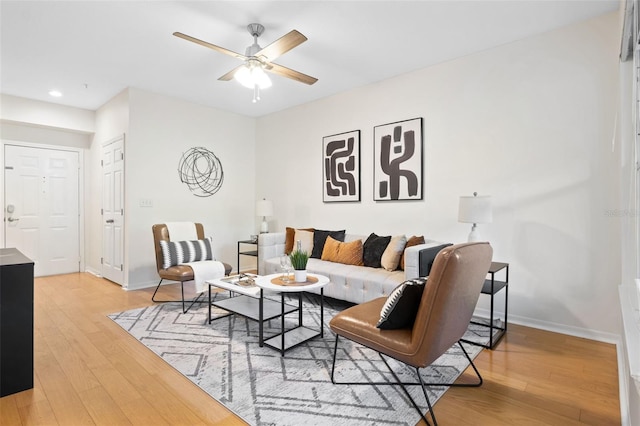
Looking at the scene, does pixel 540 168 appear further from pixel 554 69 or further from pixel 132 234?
pixel 132 234

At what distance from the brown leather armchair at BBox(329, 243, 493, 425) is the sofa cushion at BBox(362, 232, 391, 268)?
5.56ft

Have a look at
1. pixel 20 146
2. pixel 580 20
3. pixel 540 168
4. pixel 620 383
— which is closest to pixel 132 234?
pixel 20 146

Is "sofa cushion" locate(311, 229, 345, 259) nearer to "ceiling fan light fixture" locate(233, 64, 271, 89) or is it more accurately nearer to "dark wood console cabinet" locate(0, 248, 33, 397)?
"ceiling fan light fixture" locate(233, 64, 271, 89)

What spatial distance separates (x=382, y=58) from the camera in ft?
11.7

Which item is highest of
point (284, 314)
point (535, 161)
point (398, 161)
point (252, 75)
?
point (252, 75)

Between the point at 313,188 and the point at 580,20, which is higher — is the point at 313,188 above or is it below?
below

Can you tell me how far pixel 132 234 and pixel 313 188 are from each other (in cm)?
253

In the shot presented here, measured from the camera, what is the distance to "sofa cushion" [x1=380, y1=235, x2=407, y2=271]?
352 centimetres

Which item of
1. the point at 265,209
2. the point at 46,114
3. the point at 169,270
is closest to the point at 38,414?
the point at 169,270

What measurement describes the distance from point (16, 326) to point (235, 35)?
274 centimetres

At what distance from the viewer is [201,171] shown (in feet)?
17.3

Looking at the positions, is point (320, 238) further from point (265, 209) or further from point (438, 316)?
point (438, 316)

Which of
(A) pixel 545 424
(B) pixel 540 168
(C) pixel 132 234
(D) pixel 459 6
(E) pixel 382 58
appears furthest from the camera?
(C) pixel 132 234

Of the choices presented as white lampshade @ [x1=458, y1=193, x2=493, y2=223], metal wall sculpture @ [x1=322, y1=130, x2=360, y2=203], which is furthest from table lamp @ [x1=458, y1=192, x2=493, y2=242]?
metal wall sculpture @ [x1=322, y1=130, x2=360, y2=203]
